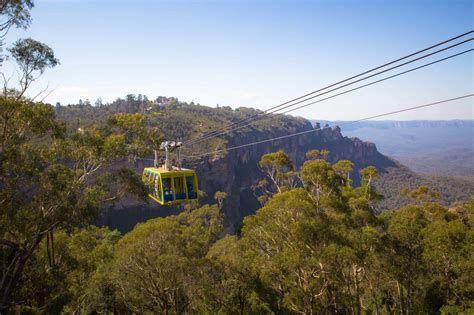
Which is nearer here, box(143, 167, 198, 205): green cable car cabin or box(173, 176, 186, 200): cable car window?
box(143, 167, 198, 205): green cable car cabin

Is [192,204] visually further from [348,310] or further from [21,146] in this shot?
[21,146]

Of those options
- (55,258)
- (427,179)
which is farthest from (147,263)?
(427,179)

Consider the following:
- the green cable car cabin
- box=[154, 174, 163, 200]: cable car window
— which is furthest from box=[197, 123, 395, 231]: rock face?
box=[154, 174, 163, 200]: cable car window

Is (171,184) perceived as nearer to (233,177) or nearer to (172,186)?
(172,186)

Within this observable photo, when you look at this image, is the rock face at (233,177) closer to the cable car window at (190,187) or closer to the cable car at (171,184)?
the cable car window at (190,187)

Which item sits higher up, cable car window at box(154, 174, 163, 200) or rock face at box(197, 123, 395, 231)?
cable car window at box(154, 174, 163, 200)

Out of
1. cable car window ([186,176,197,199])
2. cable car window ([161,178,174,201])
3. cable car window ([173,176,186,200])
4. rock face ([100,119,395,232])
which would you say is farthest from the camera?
rock face ([100,119,395,232])

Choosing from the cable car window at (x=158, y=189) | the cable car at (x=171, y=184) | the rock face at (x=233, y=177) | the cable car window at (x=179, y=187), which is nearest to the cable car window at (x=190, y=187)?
the cable car at (x=171, y=184)

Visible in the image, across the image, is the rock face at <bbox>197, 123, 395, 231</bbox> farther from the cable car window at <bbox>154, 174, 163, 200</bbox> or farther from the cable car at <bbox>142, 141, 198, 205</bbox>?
the cable car window at <bbox>154, 174, 163, 200</bbox>
